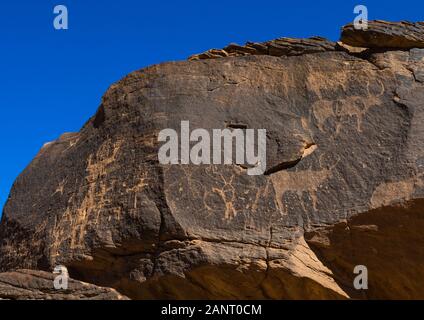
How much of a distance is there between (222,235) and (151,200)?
2.90 feet

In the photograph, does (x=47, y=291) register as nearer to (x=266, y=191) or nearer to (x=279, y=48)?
(x=266, y=191)

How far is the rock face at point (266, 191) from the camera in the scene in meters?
7.77

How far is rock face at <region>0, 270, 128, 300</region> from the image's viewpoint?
7.97 metres

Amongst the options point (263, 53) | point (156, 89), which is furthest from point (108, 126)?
point (263, 53)

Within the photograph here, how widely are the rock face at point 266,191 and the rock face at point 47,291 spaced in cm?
17

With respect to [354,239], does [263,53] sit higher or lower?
higher

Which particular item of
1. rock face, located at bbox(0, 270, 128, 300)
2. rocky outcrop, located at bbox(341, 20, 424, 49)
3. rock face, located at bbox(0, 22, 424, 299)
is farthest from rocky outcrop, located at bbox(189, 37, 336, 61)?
rock face, located at bbox(0, 270, 128, 300)

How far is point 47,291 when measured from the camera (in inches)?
316

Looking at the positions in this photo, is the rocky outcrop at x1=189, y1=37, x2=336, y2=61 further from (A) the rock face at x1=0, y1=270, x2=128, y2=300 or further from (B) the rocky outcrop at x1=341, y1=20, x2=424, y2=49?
(A) the rock face at x1=0, y1=270, x2=128, y2=300

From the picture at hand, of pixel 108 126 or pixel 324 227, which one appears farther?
pixel 108 126

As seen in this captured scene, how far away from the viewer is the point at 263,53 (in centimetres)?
886

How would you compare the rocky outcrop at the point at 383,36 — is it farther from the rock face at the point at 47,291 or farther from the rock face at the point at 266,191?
the rock face at the point at 47,291
